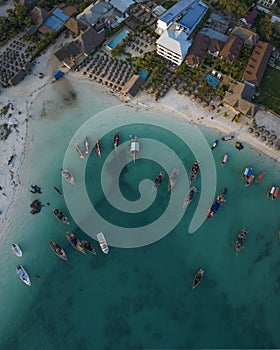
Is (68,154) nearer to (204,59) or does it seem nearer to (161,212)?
(161,212)

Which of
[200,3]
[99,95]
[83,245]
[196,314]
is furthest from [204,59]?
[196,314]

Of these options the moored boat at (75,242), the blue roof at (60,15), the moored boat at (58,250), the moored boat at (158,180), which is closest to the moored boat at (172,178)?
the moored boat at (158,180)

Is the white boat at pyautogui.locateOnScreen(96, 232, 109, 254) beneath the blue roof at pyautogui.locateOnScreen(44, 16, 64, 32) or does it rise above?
beneath

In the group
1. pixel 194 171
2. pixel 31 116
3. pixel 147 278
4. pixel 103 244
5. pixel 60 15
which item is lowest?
pixel 147 278

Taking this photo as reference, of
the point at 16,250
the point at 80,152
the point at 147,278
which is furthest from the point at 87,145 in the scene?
the point at 147,278

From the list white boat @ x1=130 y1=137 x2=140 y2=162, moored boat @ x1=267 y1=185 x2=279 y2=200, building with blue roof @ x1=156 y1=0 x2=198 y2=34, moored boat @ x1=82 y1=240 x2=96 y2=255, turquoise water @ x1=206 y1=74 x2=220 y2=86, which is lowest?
moored boat @ x1=82 y1=240 x2=96 y2=255

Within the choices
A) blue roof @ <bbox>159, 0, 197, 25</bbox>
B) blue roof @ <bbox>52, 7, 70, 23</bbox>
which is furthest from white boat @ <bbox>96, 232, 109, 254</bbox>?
blue roof @ <bbox>52, 7, 70, 23</bbox>

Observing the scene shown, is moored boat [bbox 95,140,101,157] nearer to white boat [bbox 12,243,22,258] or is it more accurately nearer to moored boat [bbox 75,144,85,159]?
A: moored boat [bbox 75,144,85,159]

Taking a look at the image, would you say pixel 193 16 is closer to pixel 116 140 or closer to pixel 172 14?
pixel 172 14
